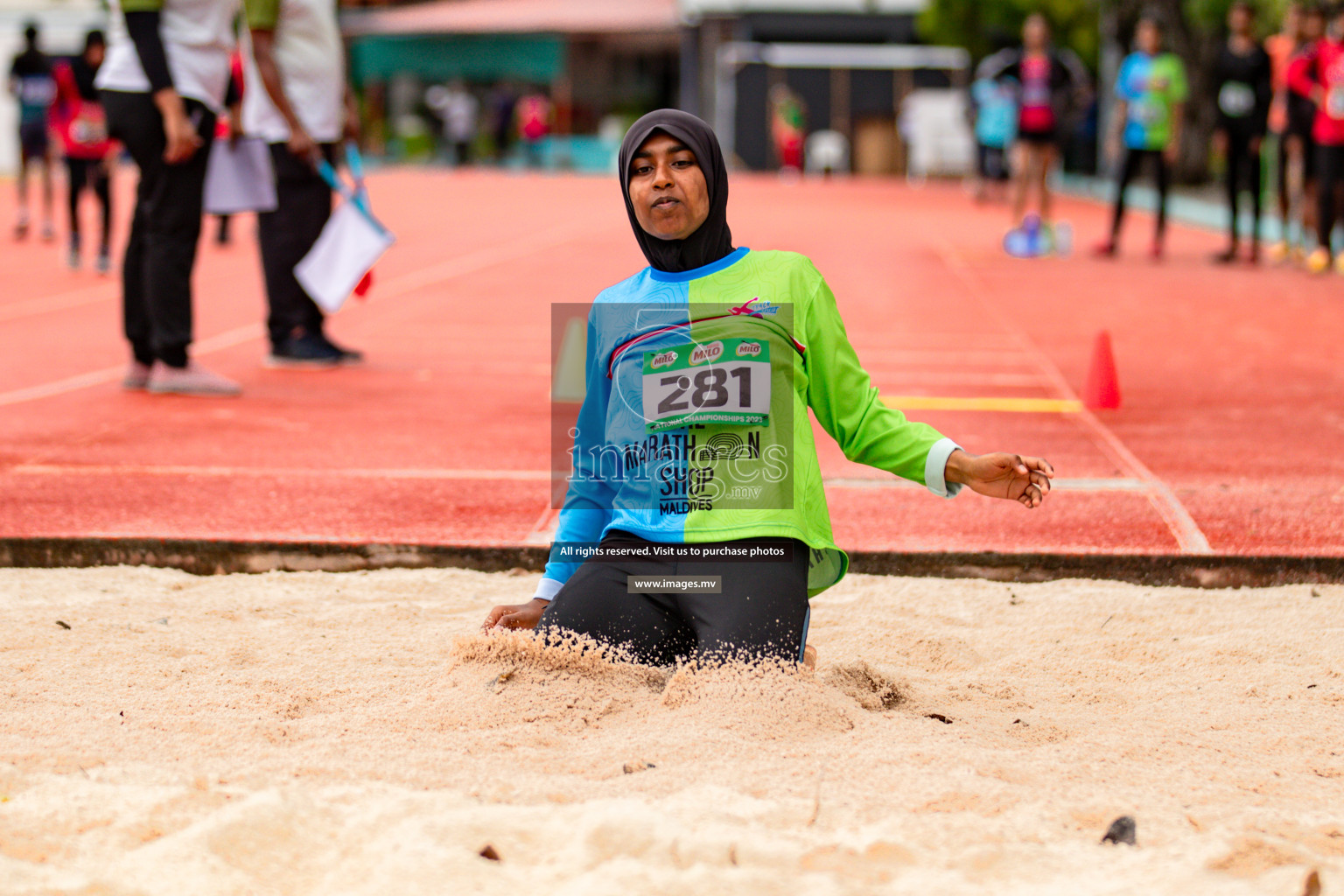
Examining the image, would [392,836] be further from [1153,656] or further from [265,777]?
[1153,656]

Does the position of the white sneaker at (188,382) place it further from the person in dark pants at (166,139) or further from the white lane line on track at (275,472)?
the white lane line on track at (275,472)

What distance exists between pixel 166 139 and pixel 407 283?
544 cm

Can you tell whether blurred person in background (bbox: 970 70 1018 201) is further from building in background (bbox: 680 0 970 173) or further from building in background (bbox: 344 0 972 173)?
building in background (bbox: 680 0 970 173)

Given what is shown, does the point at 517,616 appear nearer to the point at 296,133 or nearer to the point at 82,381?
the point at 296,133

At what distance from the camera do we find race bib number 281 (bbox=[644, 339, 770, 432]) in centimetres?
292

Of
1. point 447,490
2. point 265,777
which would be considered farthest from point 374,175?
point 265,777

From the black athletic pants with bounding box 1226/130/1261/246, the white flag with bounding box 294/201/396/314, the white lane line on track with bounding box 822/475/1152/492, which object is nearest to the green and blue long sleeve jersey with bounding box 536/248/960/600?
the white lane line on track with bounding box 822/475/1152/492

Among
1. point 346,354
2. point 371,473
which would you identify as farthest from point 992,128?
point 371,473

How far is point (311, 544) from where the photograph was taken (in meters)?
4.03

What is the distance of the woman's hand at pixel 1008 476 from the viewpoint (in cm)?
273

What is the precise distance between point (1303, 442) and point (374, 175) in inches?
1270

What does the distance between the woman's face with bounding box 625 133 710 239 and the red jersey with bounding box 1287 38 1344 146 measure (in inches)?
387

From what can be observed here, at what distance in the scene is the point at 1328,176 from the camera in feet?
36.9

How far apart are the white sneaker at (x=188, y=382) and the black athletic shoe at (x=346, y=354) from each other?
946 mm
